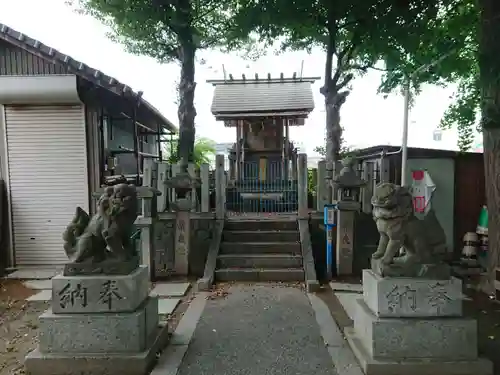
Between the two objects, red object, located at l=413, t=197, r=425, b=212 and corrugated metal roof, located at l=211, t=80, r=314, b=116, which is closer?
red object, located at l=413, t=197, r=425, b=212

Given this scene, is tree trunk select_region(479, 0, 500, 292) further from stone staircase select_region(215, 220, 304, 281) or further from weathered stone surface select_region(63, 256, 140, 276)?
weathered stone surface select_region(63, 256, 140, 276)

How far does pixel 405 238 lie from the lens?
14.2 feet

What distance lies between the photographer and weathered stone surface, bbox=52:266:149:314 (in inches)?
171

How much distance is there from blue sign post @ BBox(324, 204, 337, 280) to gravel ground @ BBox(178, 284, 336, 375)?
4.77ft

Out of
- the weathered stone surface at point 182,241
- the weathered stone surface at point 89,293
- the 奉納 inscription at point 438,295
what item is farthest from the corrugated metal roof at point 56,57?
the 奉納 inscription at point 438,295

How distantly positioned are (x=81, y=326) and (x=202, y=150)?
1472cm

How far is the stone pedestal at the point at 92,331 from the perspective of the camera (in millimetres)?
4246

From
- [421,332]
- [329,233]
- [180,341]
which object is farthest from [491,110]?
[180,341]

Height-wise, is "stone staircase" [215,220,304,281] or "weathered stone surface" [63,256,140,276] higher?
"weathered stone surface" [63,256,140,276]

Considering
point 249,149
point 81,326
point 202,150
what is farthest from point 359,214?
point 202,150

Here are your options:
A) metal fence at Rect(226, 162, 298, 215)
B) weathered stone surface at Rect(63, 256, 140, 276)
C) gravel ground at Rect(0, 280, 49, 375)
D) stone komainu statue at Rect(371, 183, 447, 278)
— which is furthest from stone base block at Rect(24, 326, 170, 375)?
metal fence at Rect(226, 162, 298, 215)

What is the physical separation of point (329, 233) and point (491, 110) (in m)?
3.99

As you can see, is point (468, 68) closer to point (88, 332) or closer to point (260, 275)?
point (260, 275)

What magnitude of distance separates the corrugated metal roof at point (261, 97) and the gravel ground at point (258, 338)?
25.8ft
